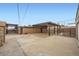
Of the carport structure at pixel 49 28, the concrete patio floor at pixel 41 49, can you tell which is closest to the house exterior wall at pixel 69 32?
the carport structure at pixel 49 28

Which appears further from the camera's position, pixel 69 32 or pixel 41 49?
pixel 69 32

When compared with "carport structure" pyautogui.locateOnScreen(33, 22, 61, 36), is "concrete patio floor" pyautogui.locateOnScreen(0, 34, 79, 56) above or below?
below

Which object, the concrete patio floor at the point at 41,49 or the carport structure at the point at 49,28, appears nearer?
the concrete patio floor at the point at 41,49

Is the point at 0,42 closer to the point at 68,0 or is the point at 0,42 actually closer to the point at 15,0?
the point at 15,0

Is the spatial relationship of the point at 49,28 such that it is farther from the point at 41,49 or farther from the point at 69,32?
the point at 41,49

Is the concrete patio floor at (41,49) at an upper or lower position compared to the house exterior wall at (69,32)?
lower

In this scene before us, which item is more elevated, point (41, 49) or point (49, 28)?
point (49, 28)

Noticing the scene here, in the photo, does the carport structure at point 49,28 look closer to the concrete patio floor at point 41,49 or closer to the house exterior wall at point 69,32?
the house exterior wall at point 69,32

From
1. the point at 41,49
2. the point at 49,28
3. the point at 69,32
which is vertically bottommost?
the point at 41,49

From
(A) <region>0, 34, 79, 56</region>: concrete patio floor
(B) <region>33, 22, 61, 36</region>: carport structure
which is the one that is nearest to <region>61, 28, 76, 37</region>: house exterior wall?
(B) <region>33, 22, 61, 36</region>: carport structure

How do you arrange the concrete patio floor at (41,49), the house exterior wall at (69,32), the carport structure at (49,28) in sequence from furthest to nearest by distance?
the carport structure at (49,28)
the house exterior wall at (69,32)
the concrete patio floor at (41,49)

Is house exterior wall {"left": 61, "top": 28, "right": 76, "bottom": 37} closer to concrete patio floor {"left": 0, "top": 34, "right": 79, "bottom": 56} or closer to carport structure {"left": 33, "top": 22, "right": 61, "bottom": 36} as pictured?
carport structure {"left": 33, "top": 22, "right": 61, "bottom": 36}

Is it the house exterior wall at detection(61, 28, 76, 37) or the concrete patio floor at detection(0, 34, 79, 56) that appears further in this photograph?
the house exterior wall at detection(61, 28, 76, 37)

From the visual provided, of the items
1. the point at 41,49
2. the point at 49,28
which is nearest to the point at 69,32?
the point at 49,28
